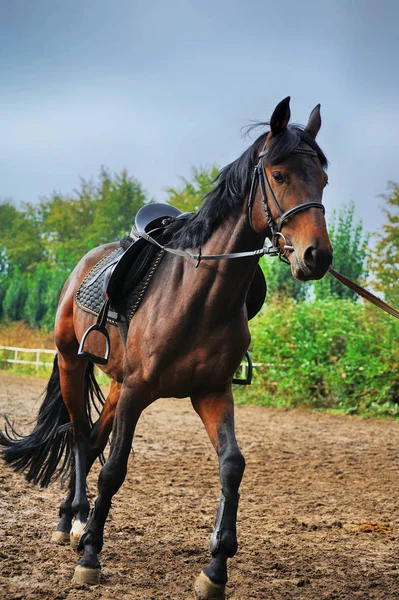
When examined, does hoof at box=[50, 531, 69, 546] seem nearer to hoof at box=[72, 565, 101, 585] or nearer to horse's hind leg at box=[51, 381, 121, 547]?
horse's hind leg at box=[51, 381, 121, 547]

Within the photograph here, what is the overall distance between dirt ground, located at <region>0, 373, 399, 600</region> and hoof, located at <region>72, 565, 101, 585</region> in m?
0.07

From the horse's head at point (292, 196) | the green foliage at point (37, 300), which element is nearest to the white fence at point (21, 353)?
the green foliage at point (37, 300)

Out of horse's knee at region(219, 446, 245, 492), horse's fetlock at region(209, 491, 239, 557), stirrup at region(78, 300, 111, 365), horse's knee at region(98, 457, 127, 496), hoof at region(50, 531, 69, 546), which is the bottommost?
hoof at region(50, 531, 69, 546)

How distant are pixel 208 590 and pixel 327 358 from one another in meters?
11.5

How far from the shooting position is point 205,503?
6203 mm

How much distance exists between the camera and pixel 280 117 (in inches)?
138

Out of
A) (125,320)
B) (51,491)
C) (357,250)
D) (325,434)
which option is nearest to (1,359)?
(357,250)

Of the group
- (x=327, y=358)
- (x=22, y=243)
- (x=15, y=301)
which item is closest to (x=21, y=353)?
(x=15, y=301)

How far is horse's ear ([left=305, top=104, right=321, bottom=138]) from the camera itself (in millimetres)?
3787

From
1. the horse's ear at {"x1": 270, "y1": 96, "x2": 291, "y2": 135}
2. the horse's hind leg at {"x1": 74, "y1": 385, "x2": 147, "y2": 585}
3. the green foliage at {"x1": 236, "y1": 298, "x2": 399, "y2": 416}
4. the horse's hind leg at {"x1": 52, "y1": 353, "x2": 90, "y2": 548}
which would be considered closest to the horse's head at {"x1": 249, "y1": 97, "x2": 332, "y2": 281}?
the horse's ear at {"x1": 270, "y1": 96, "x2": 291, "y2": 135}

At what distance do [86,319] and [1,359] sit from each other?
24276mm

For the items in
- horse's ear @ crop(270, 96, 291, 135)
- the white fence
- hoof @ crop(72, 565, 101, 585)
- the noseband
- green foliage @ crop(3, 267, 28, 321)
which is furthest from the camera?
green foliage @ crop(3, 267, 28, 321)

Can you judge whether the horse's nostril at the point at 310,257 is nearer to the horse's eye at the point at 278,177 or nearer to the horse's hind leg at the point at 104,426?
the horse's eye at the point at 278,177

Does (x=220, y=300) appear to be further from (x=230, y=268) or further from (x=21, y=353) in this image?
(x=21, y=353)
